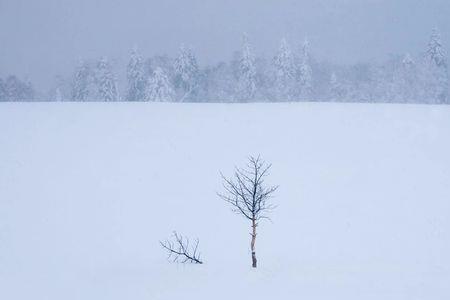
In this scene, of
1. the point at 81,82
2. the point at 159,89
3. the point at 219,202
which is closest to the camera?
the point at 219,202

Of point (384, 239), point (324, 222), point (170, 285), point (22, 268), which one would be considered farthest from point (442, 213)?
point (22, 268)

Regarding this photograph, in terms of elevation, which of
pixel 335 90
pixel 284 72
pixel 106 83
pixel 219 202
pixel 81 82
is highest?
pixel 284 72

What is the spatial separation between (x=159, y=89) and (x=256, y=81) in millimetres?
19200

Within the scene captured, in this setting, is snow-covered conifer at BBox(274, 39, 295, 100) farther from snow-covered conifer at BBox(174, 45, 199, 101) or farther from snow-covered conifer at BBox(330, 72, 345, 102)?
snow-covered conifer at BBox(174, 45, 199, 101)

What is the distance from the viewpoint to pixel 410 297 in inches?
467

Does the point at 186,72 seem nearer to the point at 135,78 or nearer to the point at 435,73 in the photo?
the point at 135,78

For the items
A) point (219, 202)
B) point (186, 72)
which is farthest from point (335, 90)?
point (219, 202)

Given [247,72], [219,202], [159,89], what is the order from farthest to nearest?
[247,72]
[159,89]
[219,202]

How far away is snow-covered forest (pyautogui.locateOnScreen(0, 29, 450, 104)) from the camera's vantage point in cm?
6169

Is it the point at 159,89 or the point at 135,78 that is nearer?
the point at 159,89

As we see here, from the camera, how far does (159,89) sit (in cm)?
5428

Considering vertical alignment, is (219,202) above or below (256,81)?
below

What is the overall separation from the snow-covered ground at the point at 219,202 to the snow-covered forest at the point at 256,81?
85.8 ft

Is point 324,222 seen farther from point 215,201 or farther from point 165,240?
point 165,240
